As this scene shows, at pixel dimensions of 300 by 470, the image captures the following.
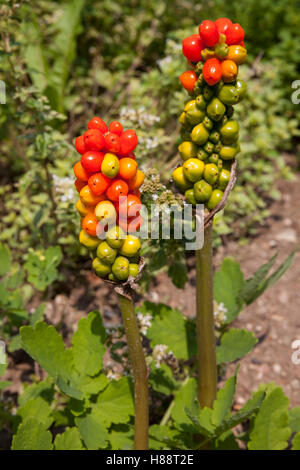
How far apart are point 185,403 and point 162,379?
0.59 ft

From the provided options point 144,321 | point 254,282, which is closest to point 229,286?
point 254,282

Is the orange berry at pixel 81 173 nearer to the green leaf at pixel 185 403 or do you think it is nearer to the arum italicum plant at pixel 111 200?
the arum italicum plant at pixel 111 200

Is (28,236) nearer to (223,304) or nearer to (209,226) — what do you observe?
(223,304)

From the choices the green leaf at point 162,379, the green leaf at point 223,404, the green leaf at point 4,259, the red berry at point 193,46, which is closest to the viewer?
the red berry at point 193,46

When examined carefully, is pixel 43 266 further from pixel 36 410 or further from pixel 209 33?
pixel 209 33

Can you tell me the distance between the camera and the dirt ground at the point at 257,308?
2631 mm

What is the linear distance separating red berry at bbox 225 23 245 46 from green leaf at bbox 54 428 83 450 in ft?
4.87

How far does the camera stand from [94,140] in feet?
4.33

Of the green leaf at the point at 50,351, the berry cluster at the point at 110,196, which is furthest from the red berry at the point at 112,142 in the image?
the green leaf at the point at 50,351

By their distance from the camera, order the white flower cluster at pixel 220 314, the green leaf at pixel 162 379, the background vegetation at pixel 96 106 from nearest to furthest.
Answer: the green leaf at pixel 162 379 < the white flower cluster at pixel 220 314 < the background vegetation at pixel 96 106

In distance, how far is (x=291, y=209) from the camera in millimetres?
3713

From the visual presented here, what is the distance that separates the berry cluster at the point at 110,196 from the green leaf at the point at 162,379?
746mm

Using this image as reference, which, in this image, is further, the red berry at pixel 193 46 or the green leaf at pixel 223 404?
→ the green leaf at pixel 223 404
